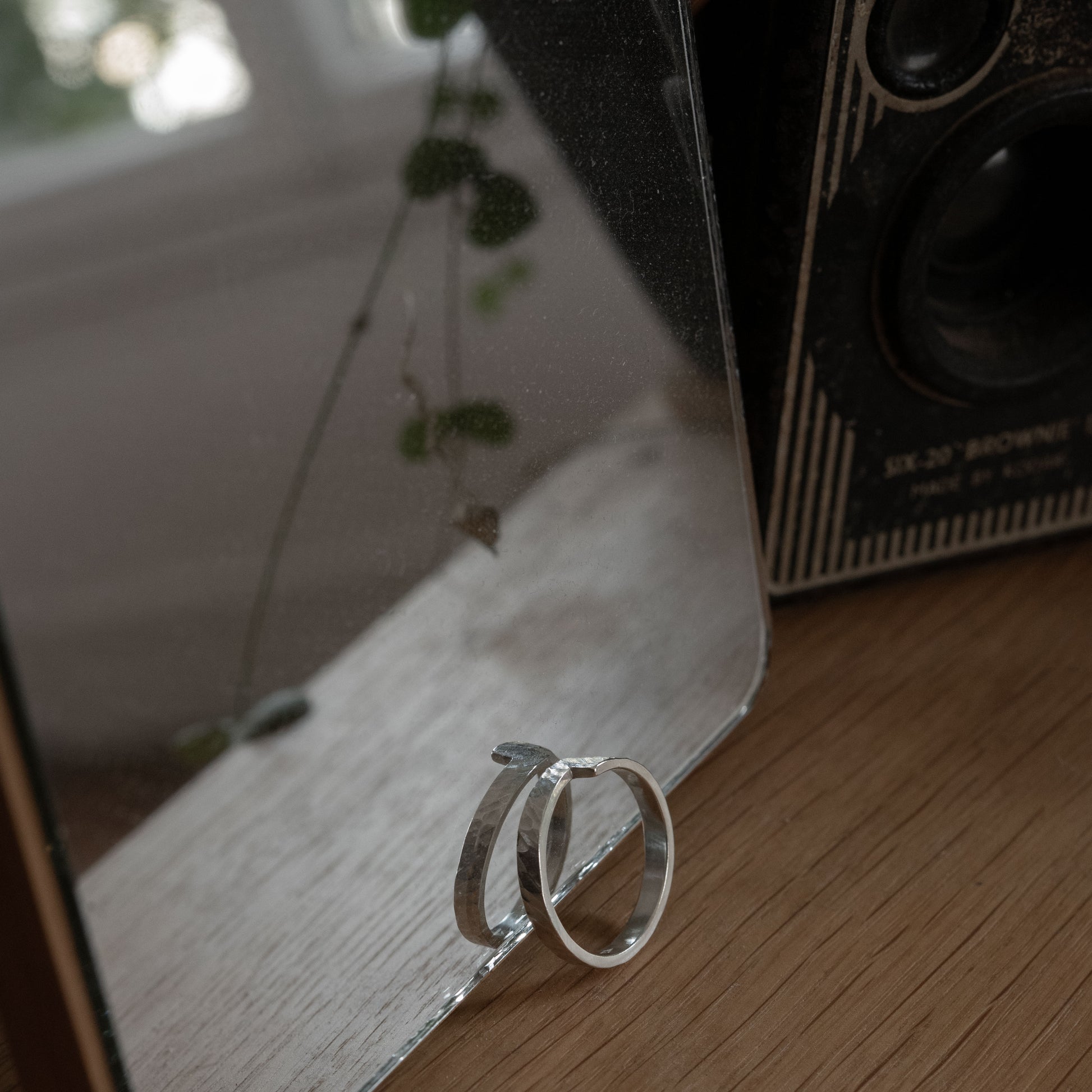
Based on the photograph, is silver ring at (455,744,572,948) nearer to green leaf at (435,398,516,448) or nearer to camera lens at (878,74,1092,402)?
green leaf at (435,398,516,448)

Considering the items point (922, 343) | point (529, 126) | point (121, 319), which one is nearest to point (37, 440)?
point (121, 319)

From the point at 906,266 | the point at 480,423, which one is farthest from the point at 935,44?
the point at 480,423

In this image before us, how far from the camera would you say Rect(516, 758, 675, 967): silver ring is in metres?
0.26

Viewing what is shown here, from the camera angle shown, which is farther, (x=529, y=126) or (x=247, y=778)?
(x=247, y=778)

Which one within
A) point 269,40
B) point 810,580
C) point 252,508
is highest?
point 269,40

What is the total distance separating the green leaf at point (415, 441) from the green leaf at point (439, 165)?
A: 65mm

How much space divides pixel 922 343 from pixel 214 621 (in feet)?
0.90

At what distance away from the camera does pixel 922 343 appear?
379 mm

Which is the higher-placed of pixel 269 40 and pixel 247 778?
pixel 269 40

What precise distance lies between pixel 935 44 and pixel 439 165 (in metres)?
0.16

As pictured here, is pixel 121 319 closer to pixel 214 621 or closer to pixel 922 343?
pixel 214 621

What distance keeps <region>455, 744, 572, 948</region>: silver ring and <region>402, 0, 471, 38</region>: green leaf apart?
7.4 inches

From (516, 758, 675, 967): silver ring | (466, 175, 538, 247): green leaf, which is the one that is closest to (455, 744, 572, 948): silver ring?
(516, 758, 675, 967): silver ring

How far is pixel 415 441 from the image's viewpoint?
0.97ft
